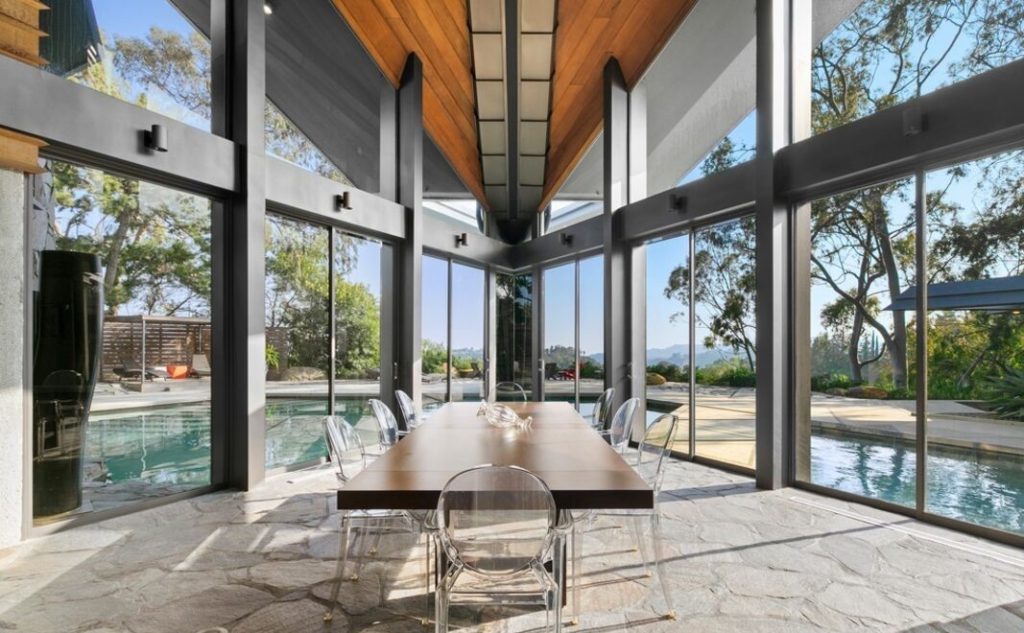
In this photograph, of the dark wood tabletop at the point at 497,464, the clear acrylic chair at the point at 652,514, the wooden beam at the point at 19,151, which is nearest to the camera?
the dark wood tabletop at the point at 497,464

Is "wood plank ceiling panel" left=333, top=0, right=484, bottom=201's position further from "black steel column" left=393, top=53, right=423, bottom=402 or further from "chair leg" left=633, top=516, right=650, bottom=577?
"chair leg" left=633, top=516, right=650, bottom=577

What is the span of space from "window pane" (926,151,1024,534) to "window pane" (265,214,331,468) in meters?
5.51

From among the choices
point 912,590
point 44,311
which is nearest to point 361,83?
point 44,311

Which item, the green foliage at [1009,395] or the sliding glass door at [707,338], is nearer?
the green foliage at [1009,395]

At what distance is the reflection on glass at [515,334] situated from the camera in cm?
966

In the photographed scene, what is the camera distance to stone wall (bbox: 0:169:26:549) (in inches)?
137

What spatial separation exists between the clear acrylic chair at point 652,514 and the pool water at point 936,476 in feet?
6.84

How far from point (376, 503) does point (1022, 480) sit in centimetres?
409

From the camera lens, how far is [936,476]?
392 centimetres

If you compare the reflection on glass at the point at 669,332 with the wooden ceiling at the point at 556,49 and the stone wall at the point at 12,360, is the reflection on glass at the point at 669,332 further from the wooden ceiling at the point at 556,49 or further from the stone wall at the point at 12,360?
the stone wall at the point at 12,360

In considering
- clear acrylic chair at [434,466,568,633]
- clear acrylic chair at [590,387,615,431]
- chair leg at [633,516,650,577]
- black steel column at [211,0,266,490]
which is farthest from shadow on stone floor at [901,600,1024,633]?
black steel column at [211,0,266,490]

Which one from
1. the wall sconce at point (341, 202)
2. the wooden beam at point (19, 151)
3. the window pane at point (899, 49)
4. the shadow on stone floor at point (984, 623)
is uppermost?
the window pane at point (899, 49)

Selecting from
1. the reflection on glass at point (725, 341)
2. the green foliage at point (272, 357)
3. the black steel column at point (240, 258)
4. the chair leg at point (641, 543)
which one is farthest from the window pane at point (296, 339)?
the reflection on glass at point (725, 341)

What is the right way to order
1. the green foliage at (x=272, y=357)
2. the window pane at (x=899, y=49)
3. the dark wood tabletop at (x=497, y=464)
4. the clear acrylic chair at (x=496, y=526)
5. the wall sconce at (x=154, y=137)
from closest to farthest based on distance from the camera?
the clear acrylic chair at (x=496, y=526), the dark wood tabletop at (x=497, y=464), the window pane at (x=899, y=49), the wall sconce at (x=154, y=137), the green foliage at (x=272, y=357)
